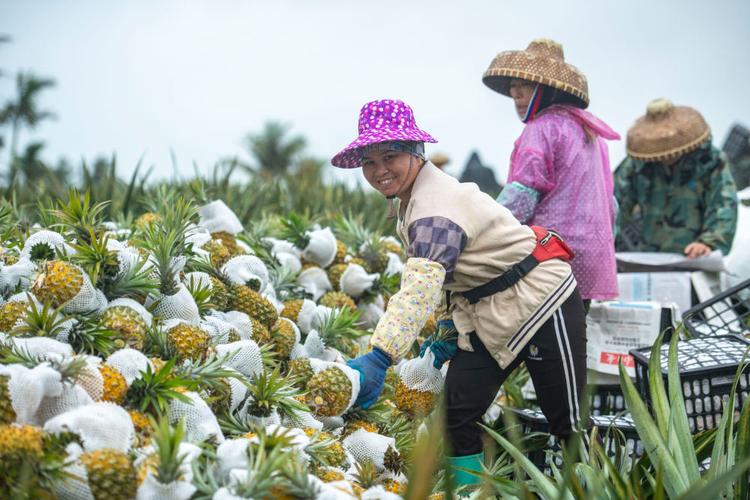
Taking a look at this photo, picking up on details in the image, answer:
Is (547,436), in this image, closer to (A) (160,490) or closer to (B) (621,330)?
(B) (621,330)

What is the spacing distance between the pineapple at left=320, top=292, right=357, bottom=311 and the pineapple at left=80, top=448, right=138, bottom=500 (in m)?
1.69

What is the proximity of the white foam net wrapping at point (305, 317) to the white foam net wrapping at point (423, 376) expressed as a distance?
0.51 metres

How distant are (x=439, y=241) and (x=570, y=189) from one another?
1.29 m

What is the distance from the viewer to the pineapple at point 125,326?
7.38ft

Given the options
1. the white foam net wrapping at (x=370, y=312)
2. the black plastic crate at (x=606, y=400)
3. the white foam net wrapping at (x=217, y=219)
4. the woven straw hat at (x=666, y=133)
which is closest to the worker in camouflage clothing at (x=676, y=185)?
the woven straw hat at (x=666, y=133)

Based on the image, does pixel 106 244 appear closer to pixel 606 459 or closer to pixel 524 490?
pixel 524 490

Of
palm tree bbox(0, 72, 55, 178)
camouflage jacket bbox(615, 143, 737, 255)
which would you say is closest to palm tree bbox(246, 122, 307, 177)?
palm tree bbox(0, 72, 55, 178)

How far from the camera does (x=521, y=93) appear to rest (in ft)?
11.5

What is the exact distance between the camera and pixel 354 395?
246cm

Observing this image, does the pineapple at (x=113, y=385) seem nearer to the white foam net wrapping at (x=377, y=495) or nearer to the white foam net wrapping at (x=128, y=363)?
the white foam net wrapping at (x=128, y=363)

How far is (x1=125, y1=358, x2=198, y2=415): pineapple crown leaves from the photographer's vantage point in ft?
6.58

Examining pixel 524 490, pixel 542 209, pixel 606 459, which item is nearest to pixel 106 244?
pixel 524 490

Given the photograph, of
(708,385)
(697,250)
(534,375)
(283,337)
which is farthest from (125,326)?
(697,250)

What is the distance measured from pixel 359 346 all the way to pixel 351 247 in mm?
931
